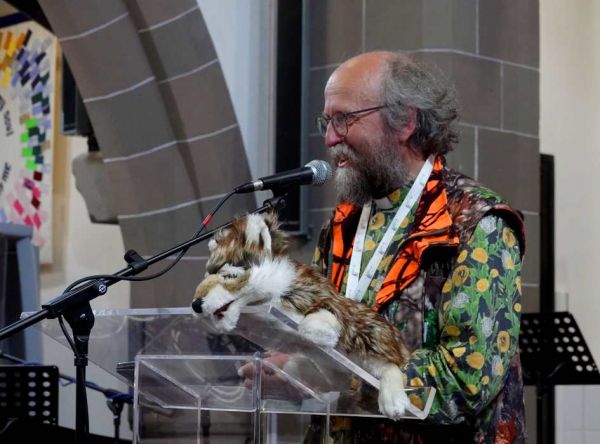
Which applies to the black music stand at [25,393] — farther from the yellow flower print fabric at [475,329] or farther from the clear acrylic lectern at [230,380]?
the yellow flower print fabric at [475,329]

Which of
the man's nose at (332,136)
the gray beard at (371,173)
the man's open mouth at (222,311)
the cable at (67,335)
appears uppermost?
the man's nose at (332,136)

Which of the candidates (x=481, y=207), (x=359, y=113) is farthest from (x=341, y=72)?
(x=481, y=207)

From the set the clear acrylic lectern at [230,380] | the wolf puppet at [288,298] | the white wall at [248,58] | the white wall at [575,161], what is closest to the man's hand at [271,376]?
the clear acrylic lectern at [230,380]

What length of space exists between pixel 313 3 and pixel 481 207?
2758 mm

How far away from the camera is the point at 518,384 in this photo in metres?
2.51

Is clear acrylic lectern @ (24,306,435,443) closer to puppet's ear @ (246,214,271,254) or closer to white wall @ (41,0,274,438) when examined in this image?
puppet's ear @ (246,214,271,254)

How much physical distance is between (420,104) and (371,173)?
0.21 meters

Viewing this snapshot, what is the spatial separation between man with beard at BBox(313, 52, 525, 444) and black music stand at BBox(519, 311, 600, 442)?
1761mm

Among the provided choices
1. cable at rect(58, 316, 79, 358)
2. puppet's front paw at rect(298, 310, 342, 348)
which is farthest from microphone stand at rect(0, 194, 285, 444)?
puppet's front paw at rect(298, 310, 342, 348)

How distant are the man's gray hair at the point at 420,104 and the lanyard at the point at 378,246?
0.22 feet

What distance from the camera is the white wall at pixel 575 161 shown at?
679 cm

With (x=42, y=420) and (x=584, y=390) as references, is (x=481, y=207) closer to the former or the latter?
(x=42, y=420)

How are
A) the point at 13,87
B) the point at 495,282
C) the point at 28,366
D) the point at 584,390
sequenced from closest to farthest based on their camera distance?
the point at 495,282 → the point at 28,366 → the point at 584,390 → the point at 13,87

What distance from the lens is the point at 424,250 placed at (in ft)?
7.97
